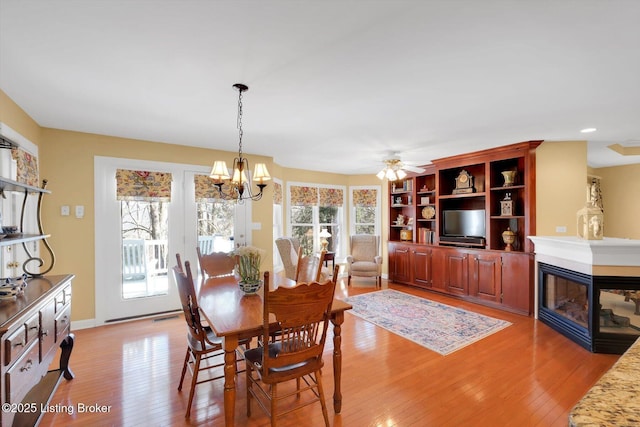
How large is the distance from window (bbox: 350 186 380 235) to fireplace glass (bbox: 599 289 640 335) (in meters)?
4.08

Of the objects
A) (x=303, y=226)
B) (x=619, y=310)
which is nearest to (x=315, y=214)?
(x=303, y=226)

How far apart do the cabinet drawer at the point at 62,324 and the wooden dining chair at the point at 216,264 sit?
1.17 m

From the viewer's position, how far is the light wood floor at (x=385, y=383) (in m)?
2.04

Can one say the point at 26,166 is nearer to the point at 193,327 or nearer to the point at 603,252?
the point at 193,327

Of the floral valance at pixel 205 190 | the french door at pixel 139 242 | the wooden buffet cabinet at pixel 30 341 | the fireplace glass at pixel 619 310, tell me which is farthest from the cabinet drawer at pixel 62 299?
the fireplace glass at pixel 619 310

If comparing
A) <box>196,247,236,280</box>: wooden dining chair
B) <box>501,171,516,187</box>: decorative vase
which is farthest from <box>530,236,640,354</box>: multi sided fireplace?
<box>196,247,236,280</box>: wooden dining chair

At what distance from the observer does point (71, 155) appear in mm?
3615

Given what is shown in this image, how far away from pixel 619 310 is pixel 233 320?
402 centimetres

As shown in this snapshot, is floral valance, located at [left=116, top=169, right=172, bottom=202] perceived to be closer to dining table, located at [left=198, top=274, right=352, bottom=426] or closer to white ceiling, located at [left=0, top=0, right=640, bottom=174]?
white ceiling, located at [left=0, top=0, right=640, bottom=174]

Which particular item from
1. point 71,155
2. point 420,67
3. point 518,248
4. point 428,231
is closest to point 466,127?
point 420,67

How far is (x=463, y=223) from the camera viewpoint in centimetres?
506

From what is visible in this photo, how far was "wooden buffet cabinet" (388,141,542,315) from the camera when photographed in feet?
13.6

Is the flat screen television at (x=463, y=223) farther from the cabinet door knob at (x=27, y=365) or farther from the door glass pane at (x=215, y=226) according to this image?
the cabinet door knob at (x=27, y=365)

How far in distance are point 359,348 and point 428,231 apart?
3276 mm
